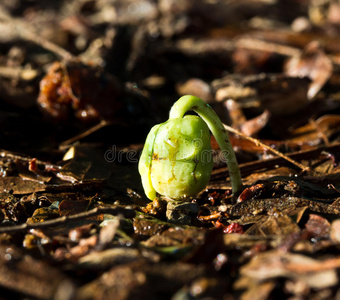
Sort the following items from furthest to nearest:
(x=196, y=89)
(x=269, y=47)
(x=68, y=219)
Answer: (x=269, y=47), (x=196, y=89), (x=68, y=219)

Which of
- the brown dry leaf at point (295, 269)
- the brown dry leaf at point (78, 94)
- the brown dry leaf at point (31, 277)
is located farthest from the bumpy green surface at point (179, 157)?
the brown dry leaf at point (78, 94)

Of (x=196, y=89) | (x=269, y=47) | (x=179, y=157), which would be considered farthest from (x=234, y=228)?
(x=269, y=47)

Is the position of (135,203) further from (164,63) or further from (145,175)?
(164,63)

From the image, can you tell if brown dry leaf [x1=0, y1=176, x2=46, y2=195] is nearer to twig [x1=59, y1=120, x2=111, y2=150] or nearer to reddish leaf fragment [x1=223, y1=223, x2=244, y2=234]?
twig [x1=59, y1=120, x2=111, y2=150]

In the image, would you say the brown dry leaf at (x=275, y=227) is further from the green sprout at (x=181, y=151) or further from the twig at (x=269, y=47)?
the twig at (x=269, y=47)

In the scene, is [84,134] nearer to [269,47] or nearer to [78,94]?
[78,94]

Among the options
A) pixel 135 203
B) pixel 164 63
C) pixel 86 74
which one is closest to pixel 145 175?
pixel 135 203

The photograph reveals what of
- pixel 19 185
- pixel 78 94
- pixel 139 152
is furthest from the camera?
pixel 78 94
